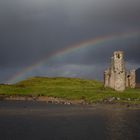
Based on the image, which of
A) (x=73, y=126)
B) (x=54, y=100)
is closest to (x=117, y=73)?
(x=54, y=100)

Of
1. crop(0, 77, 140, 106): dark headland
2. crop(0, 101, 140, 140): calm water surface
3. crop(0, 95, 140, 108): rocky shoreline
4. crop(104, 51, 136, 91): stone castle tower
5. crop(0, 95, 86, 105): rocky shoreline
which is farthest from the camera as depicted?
crop(104, 51, 136, 91): stone castle tower

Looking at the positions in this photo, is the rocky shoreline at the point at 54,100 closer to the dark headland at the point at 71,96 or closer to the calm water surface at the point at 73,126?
the dark headland at the point at 71,96

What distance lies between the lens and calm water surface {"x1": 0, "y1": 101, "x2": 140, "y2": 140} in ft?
213

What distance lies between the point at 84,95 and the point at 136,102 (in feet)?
65.6

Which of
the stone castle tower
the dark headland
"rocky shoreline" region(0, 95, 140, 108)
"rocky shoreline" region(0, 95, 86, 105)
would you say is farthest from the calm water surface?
the stone castle tower

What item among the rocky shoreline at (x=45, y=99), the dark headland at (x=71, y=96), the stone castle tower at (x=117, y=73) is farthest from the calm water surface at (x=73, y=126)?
the stone castle tower at (x=117, y=73)

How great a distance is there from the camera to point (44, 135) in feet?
216

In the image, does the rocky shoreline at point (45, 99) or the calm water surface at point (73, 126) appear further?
the rocky shoreline at point (45, 99)

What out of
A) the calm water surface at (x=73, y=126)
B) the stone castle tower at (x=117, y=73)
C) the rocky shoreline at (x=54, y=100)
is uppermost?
the stone castle tower at (x=117, y=73)

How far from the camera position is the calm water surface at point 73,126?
64.8 metres

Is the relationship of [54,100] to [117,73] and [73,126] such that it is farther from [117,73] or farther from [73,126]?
[73,126]

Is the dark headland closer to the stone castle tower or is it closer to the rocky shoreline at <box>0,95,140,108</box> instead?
the rocky shoreline at <box>0,95,140,108</box>

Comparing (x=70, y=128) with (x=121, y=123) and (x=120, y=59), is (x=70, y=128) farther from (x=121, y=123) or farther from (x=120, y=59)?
(x=120, y=59)

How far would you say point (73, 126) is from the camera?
77.5 meters
